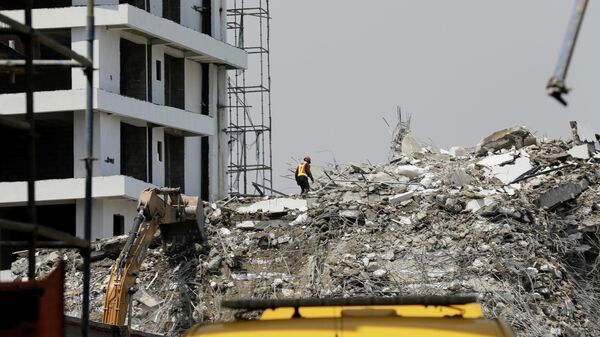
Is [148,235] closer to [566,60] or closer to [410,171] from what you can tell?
[410,171]

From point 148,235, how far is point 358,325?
22.9 metres

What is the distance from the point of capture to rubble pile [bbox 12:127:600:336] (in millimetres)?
33875

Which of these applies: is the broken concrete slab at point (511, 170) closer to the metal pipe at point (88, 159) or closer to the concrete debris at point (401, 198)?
the concrete debris at point (401, 198)

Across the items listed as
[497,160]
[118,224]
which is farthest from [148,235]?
[118,224]

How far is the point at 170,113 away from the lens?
50.4 m

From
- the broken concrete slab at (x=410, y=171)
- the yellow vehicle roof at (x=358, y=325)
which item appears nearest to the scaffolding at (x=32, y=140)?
the yellow vehicle roof at (x=358, y=325)

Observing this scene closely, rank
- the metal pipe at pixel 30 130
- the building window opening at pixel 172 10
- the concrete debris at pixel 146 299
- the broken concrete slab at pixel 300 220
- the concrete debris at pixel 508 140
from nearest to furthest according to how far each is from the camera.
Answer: the metal pipe at pixel 30 130, the concrete debris at pixel 146 299, the broken concrete slab at pixel 300 220, the concrete debris at pixel 508 140, the building window opening at pixel 172 10

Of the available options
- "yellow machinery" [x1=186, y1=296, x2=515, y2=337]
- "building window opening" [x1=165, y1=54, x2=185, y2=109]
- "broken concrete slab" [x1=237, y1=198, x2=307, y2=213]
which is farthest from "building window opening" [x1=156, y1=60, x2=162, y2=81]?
"yellow machinery" [x1=186, y1=296, x2=515, y2=337]

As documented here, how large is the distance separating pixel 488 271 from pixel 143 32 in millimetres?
18942

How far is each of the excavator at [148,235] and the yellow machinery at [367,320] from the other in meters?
19.1

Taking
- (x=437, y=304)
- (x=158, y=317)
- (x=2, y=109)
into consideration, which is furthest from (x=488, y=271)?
(x=437, y=304)

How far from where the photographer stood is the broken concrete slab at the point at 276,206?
39.0 meters

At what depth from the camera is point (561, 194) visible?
124ft

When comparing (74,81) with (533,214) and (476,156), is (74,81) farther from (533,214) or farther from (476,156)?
(533,214)
